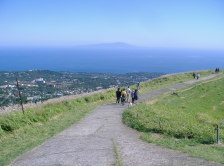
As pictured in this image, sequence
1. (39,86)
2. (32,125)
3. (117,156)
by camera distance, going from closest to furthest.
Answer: (117,156)
(32,125)
(39,86)

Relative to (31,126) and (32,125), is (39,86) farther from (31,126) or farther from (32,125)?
(31,126)

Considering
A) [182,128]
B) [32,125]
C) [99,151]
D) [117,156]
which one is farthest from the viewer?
[32,125]

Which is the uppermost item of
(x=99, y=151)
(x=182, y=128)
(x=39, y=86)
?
(x=182, y=128)

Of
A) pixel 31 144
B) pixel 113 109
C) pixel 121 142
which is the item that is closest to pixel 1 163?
pixel 31 144

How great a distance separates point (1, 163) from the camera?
831cm

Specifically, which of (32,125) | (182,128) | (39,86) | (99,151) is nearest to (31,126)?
(32,125)

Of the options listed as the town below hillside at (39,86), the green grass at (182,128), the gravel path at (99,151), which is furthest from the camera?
the town below hillside at (39,86)

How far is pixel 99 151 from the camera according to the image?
9062 mm

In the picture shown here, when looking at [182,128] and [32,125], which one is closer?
[182,128]

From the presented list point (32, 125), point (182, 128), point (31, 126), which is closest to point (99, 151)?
point (182, 128)

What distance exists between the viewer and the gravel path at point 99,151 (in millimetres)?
7922

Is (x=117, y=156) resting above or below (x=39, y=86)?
above

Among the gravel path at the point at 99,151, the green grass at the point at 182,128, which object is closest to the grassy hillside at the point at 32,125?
the gravel path at the point at 99,151

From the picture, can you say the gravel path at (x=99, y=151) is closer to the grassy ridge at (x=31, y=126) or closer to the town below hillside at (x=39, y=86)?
the grassy ridge at (x=31, y=126)
